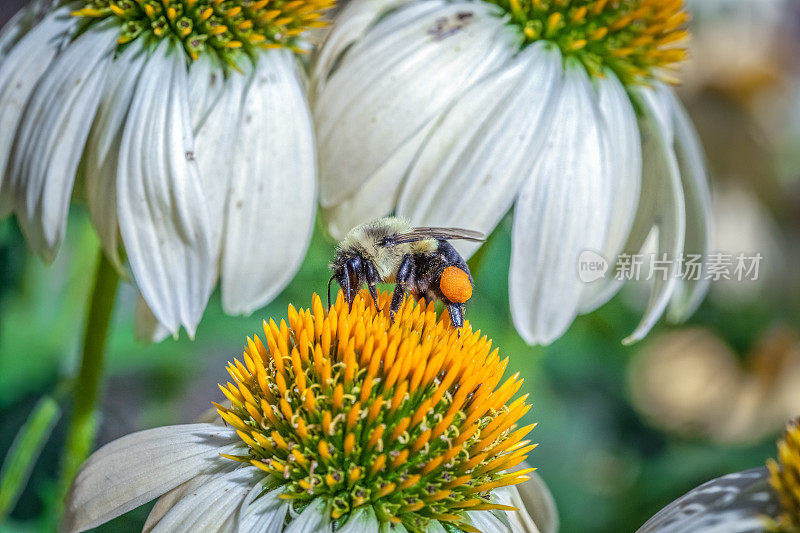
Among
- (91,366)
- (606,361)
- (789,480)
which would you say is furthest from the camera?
(606,361)

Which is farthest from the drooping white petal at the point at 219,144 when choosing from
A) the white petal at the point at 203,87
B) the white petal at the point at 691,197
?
the white petal at the point at 691,197

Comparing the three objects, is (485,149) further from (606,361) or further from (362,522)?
(606,361)

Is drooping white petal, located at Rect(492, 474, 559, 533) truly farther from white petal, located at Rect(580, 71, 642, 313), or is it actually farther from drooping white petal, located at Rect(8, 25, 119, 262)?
drooping white petal, located at Rect(8, 25, 119, 262)

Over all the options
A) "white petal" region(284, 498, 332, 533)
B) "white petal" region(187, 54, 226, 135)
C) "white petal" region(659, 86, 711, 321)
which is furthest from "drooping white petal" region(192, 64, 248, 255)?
"white petal" region(659, 86, 711, 321)

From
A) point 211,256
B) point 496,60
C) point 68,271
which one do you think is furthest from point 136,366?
point 496,60

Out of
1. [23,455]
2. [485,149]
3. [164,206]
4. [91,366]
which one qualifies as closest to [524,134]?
[485,149]

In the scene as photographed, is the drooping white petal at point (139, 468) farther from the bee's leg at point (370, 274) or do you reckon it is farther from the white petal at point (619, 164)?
the white petal at point (619, 164)

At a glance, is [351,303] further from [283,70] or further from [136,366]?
[136,366]
